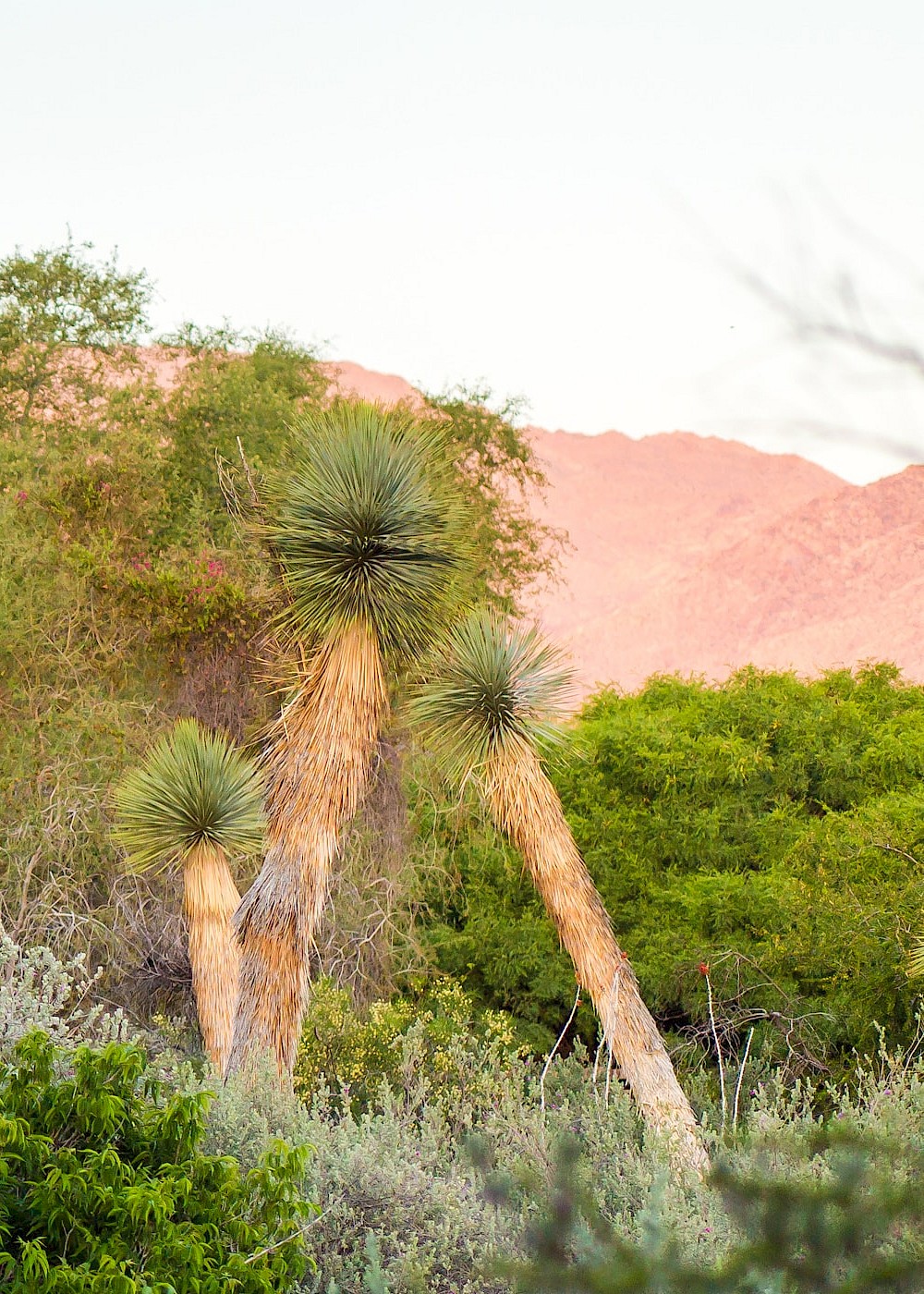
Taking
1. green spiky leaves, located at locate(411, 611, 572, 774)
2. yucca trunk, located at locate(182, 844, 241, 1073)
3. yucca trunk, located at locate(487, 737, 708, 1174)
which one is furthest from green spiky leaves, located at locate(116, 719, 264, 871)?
yucca trunk, located at locate(487, 737, 708, 1174)

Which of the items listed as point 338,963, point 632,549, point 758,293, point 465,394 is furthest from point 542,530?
point 632,549

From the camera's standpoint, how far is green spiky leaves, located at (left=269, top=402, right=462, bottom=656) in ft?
23.7

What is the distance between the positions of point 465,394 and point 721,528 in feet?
109

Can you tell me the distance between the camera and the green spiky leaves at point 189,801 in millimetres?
8141

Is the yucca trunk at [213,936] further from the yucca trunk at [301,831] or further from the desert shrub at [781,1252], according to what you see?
the desert shrub at [781,1252]

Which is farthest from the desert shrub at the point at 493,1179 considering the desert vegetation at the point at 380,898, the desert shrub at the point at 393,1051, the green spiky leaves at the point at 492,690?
the green spiky leaves at the point at 492,690

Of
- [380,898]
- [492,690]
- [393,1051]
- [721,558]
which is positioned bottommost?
[393,1051]

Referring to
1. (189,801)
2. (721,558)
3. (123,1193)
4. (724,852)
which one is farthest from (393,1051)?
(721,558)

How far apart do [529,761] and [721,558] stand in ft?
123

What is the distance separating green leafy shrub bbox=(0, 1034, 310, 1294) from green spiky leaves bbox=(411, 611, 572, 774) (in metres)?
3.36

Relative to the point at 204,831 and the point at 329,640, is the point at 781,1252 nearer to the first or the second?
the point at 329,640

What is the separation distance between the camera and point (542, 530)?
55.7 feet

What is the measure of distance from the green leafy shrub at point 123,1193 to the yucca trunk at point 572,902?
320cm

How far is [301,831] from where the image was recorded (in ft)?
23.7
